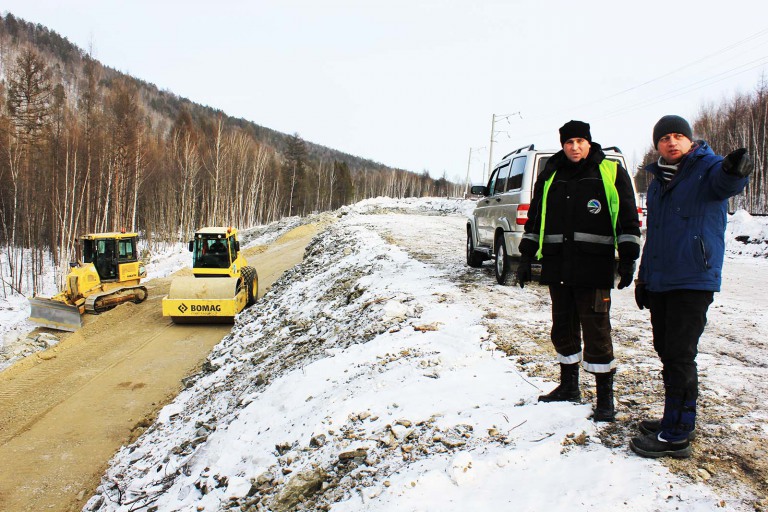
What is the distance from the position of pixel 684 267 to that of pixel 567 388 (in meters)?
1.33

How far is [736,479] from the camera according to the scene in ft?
8.21

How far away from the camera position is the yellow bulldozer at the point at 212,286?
1305 cm

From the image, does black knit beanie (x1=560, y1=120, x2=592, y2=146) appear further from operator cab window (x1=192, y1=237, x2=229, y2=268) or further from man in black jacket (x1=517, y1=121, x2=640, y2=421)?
operator cab window (x1=192, y1=237, x2=229, y2=268)

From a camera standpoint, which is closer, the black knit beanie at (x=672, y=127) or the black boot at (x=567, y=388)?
the black knit beanie at (x=672, y=127)

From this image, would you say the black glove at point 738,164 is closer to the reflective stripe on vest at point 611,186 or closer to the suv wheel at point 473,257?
the reflective stripe on vest at point 611,186

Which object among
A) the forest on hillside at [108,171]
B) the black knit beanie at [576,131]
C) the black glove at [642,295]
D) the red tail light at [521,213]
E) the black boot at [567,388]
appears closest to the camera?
the black glove at [642,295]

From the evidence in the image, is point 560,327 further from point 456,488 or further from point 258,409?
point 258,409

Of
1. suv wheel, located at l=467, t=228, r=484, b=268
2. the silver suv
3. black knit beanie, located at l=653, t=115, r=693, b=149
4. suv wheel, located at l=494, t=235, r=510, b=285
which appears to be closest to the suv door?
the silver suv

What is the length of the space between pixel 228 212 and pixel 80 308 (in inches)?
1449

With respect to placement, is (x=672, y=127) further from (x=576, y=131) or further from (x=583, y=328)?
(x=583, y=328)

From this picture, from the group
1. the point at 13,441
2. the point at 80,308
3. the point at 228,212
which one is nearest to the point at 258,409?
the point at 13,441

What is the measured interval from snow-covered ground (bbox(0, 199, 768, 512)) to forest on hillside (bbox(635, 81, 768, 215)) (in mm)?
30462

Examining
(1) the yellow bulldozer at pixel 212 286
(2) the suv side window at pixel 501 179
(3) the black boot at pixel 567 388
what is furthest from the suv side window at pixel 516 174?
(1) the yellow bulldozer at pixel 212 286

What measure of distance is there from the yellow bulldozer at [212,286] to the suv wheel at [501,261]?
808 cm
